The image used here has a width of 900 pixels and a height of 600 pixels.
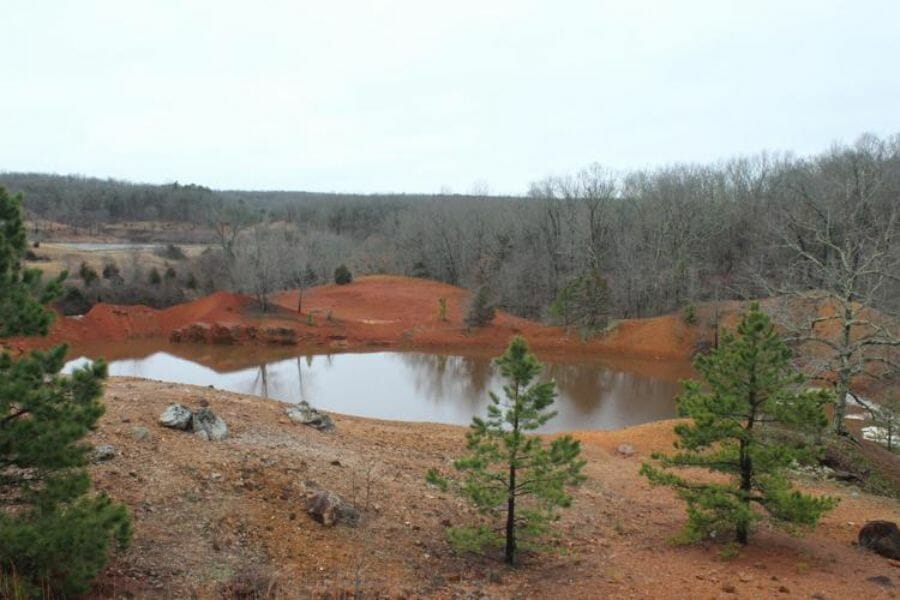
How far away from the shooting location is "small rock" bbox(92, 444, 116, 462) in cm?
926

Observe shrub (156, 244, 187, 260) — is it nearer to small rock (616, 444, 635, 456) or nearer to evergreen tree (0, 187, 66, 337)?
small rock (616, 444, 635, 456)

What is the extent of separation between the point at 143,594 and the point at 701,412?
21.6 ft

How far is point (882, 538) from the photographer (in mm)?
9180

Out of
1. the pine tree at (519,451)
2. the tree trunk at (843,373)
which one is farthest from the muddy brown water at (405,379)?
the pine tree at (519,451)

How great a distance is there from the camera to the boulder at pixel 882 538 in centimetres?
903

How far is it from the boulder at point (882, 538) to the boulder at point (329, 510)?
23.1 feet

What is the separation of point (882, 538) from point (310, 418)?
1016cm

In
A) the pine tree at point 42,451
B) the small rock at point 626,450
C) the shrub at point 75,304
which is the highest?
the pine tree at point 42,451

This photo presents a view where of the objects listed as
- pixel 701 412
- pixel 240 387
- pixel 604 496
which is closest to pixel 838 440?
pixel 604 496

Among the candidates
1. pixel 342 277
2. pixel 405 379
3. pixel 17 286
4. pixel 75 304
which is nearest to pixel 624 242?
pixel 342 277

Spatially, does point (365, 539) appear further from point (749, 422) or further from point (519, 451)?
point (749, 422)

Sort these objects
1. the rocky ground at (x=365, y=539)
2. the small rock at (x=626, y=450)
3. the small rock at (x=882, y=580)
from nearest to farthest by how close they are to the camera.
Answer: the rocky ground at (x=365, y=539)
the small rock at (x=882, y=580)
the small rock at (x=626, y=450)

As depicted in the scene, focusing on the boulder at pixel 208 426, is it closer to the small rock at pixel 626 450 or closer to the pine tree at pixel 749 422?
the pine tree at pixel 749 422

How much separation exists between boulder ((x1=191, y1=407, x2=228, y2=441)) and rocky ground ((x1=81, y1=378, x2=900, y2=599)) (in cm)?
21
